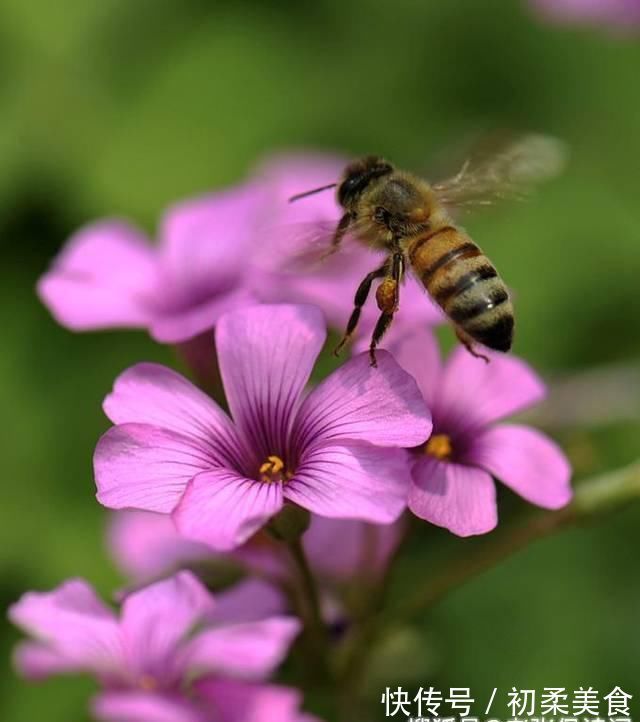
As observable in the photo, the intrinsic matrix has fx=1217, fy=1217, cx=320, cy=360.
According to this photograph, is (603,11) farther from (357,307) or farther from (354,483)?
(354,483)

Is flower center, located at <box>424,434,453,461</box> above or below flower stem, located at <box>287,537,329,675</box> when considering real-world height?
above

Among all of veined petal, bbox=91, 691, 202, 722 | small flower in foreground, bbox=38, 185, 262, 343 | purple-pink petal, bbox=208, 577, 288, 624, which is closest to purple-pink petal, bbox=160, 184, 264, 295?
small flower in foreground, bbox=38, 185, 262, 343

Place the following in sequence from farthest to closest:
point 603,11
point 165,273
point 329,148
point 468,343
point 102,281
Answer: point 329,148, point 603,11, point 165,273, point 102,281, point 468,343

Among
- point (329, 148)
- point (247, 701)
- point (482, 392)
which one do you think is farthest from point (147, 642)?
point (329, 148)

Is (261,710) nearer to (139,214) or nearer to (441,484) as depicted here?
(441,484)

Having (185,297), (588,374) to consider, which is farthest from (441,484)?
(588,374)

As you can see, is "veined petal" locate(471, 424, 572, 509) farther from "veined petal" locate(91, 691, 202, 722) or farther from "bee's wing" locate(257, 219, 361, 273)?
"veined petal" locate(91, 691, 202, 722)

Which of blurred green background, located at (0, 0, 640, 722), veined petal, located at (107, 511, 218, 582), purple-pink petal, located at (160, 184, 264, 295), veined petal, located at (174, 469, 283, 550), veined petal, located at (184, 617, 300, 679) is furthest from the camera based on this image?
blurred green background, located at (0, 0, 640, 722)

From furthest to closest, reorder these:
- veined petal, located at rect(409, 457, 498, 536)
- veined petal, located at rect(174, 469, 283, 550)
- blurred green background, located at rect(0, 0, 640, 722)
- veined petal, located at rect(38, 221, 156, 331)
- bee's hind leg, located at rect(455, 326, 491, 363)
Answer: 1. blurred green background, located at rect(0, 0, 640, 722)
2. veined petal, located at rect(38, 221, 156, 331)
3. bee's hind leg, located at rect(455, 326, 491, 363)
4. veined petal, located at rect(409, 457, 498, 536)
5. veined petal, located at rect(174, 469, 283, 550)
